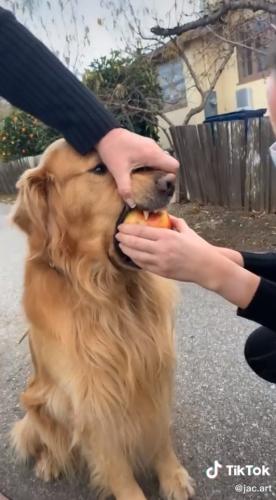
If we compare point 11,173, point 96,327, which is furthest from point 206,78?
point 96,327

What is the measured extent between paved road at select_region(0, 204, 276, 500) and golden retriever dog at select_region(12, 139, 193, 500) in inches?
7.6

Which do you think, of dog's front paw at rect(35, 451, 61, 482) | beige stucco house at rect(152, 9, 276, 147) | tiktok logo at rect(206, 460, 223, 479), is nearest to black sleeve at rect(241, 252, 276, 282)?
tiktok logo at rect(206, 460, 223, 479)

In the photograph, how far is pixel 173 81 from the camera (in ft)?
33.2

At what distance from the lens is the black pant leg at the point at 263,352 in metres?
2.04

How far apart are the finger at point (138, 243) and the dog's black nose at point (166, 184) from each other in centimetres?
21

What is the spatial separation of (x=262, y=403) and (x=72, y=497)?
3.55 feet

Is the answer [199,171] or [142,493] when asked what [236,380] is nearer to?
[142,493]

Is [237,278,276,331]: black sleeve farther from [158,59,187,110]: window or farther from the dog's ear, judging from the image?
[158,59,187,110]: window

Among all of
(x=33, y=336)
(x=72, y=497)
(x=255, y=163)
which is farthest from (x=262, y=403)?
(x=255, y=163)

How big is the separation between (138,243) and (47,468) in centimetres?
144

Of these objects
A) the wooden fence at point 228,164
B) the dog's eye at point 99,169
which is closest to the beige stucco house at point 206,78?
the wooden fence at point 228,164

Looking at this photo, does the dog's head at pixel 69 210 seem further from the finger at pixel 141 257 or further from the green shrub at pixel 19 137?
the green shrub at pixel 19 137

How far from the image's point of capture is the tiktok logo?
7.02 feet

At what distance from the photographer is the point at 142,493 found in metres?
2.04
